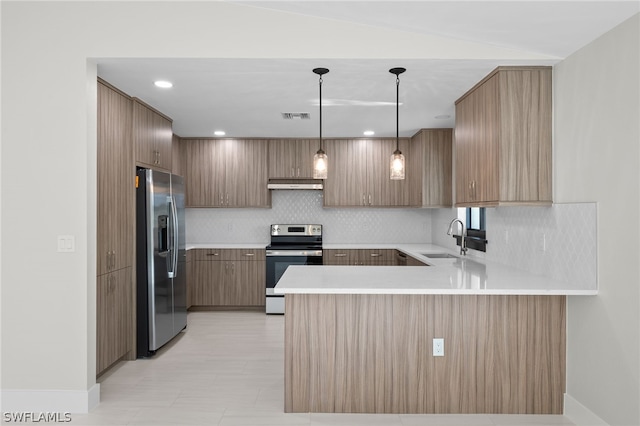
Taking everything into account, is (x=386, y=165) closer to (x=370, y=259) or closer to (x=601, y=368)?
(x=370, y=259)

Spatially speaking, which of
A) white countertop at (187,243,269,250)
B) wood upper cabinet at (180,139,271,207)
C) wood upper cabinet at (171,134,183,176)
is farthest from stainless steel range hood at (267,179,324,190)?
wood upper cabinet at (171,134,183,176)

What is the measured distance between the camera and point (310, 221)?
6.32m

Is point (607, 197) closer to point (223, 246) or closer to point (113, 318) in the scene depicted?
point (113, 318)

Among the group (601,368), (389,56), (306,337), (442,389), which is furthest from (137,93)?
(601,368)

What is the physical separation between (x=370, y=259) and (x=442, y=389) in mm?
2978

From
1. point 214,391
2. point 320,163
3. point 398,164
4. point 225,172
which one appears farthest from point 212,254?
point 398,164

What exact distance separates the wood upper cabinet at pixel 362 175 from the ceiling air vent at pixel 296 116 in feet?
4.38

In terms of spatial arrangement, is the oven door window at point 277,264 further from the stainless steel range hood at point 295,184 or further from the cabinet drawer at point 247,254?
the stainless steel range hood at point 295,184

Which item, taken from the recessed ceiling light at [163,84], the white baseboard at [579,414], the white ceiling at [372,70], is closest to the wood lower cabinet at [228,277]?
the white ceiling at [372,70]

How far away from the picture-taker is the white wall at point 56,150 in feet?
9.23

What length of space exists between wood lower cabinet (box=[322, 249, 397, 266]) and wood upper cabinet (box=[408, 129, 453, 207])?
2.86 feet

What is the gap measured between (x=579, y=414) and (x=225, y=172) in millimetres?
4655

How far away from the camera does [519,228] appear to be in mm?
3510

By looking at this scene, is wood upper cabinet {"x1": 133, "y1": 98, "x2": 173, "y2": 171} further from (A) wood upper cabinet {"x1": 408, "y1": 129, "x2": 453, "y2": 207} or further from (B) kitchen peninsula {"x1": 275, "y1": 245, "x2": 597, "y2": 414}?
(A) wood upper cabinet {"x1": 408, "y1": 129, "x2": 453, "y2": 207}
